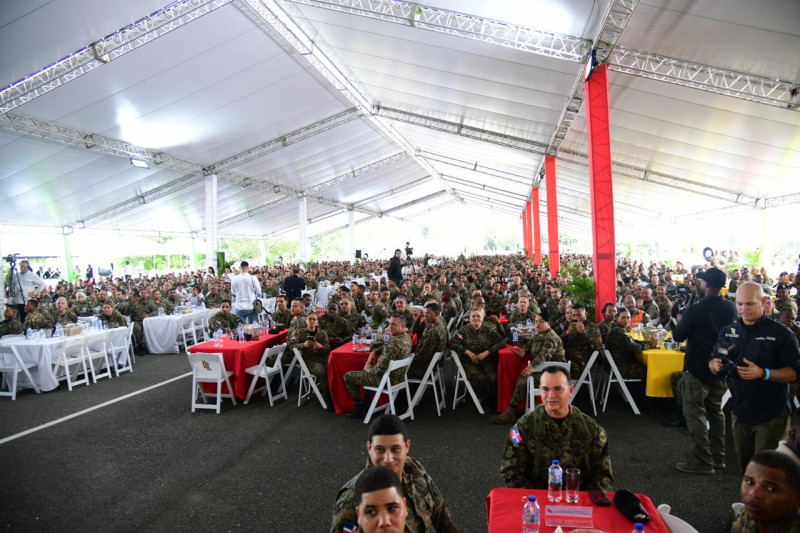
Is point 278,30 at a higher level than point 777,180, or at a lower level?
higher

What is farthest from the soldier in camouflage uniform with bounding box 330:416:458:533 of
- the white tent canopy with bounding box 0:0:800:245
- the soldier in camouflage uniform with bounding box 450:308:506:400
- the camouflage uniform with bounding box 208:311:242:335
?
the white tent canopy with bounding box 0:0:800:245

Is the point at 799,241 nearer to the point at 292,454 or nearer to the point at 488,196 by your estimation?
the point at 488,196

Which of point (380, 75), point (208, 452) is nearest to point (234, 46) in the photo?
point (380, 75)

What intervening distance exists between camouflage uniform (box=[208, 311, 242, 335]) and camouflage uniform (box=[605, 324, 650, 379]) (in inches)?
211

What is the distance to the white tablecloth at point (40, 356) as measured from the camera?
6586 mm

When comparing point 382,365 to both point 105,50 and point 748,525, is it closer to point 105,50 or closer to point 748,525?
point 748,525

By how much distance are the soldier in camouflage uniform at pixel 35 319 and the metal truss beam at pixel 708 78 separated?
35.4 feet

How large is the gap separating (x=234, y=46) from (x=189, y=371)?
6.79 metres

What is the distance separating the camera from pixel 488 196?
108ft

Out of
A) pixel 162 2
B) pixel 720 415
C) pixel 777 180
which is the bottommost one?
pixel 720 415

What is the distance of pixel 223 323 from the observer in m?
7.19

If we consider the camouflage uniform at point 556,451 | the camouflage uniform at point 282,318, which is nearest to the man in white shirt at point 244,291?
the camouflage uniform at point 282,318

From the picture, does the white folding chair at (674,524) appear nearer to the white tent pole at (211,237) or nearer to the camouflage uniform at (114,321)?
the camouflage uniform at (114,321)

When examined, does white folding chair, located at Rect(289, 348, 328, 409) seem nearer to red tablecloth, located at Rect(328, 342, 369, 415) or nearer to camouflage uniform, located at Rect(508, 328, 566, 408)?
red tablecloth, located at Rect(328, 342, 369, 415)
